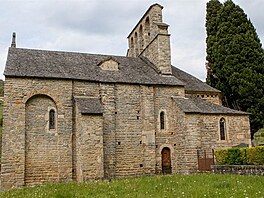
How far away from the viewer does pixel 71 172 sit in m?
18.8

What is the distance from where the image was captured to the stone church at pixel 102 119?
18.1 metres

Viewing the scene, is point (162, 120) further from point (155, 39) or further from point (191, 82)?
point (155, 39)

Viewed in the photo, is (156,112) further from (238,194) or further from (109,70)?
(238,194)

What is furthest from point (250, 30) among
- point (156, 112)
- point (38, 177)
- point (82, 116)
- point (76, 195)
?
point (76, 195)

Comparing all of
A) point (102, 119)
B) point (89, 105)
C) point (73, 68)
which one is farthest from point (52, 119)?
point (73, 68)

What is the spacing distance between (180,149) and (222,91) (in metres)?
9.63

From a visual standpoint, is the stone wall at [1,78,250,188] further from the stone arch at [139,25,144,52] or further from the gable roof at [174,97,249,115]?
the stone arch at [139,25,144,52]

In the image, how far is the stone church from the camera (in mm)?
18062

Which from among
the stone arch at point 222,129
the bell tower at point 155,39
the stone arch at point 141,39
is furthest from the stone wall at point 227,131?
the stone arch at point 141,39

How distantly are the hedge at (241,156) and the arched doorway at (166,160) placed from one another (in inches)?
202

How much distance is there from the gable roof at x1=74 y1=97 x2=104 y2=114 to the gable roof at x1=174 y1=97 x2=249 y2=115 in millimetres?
5683

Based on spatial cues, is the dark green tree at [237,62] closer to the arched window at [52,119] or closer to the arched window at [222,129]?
the arched window at [222,129]

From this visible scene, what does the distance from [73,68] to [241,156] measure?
12378 millimetres

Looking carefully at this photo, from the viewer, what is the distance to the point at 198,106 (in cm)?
2270
